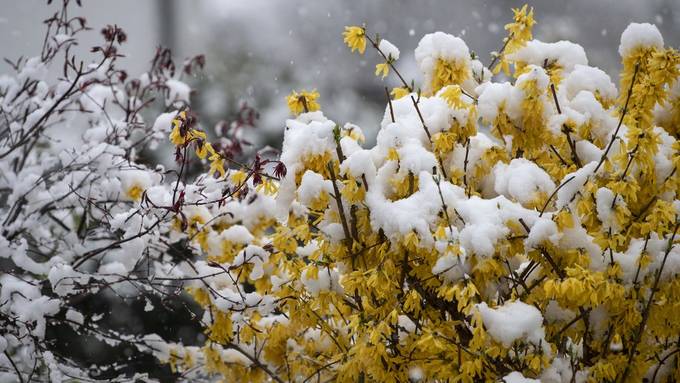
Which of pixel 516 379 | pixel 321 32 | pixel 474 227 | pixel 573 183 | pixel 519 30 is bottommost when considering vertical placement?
pixel 516 379

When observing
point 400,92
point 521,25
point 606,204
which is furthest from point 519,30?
point 606,204

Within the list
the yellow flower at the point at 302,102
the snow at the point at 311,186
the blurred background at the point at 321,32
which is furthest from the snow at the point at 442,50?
the blurred background at the point at 321,32

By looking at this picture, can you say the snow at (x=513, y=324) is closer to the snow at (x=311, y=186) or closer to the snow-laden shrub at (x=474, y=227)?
the snow-laden shrub at (x=474, y=227)

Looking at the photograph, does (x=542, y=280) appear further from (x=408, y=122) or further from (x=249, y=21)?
(x=249, y=21)

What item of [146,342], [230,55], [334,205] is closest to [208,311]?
[146,342]

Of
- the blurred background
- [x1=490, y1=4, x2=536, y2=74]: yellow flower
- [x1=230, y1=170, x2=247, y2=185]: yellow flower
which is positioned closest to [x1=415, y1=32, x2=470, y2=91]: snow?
[x1=490, y1=4, x2=536, y2=74]: yellow flower

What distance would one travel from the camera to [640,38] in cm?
305

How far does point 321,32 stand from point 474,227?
10940 mm

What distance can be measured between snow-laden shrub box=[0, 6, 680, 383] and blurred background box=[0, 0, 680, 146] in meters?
6.63

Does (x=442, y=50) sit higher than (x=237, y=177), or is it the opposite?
(x=442, y=50)

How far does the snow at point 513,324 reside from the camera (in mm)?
2529

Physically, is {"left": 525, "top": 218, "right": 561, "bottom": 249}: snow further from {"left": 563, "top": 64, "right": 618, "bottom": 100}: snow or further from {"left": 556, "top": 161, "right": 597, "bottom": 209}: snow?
{"left": 563, "top": 64, "right": 618, "bottom": 100}: snow

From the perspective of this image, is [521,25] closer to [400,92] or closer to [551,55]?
[551,55]

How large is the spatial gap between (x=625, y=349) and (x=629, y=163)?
34.5 inches
